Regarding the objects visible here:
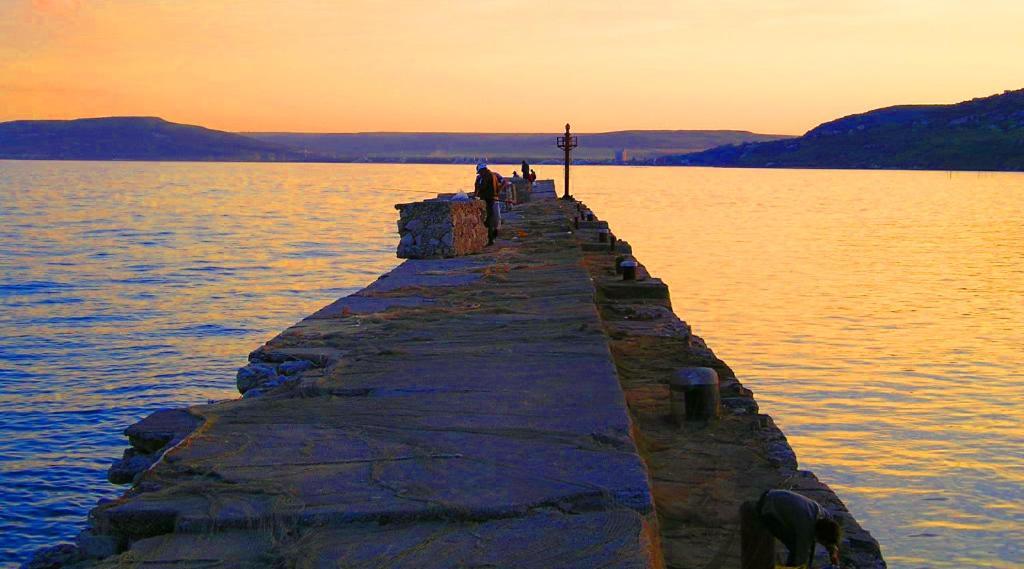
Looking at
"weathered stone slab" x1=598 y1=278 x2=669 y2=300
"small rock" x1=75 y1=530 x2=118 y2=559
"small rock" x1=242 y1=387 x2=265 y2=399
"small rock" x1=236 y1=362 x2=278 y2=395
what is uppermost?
"small rock" x1=75 y1=530 x2=118 y2=559

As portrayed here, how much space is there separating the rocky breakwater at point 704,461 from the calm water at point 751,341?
202 cm

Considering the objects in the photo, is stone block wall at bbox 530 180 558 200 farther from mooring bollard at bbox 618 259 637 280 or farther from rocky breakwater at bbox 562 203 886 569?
rocky breakwater at bbox 562 203 886 569

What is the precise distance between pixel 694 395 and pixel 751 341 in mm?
11608

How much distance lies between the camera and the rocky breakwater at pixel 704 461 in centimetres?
455

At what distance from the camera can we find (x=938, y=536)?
28.1ft

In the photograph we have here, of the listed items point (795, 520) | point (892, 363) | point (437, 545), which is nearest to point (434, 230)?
point (892, 363)

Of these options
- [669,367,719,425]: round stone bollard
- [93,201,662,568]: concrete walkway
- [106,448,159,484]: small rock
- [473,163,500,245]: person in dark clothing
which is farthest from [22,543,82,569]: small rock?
[473,163,500,245]: person in dark clothing

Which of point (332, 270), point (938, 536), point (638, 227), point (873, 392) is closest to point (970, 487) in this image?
point (938, 536)

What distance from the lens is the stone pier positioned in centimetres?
398

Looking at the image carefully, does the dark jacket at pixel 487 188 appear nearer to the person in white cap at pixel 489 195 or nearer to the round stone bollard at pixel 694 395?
the person in white cap at pixel 489 195

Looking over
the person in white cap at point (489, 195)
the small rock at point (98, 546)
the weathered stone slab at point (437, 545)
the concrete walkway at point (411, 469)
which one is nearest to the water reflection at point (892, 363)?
the concrete walkway at point (411, 469)

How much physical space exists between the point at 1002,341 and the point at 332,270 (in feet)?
62.7

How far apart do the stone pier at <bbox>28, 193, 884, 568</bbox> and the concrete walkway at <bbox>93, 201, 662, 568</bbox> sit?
0.4 inches

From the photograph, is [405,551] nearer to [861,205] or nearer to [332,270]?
[332,270]
